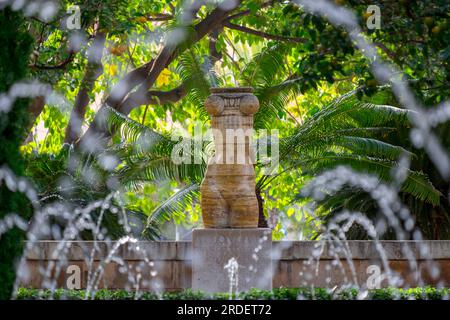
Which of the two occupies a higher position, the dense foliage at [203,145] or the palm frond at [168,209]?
the dense foliage at [203,145]

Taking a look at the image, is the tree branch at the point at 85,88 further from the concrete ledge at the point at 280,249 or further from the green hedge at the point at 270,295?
the green hedge at the point at 270,295

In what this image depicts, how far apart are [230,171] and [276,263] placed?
134 centimetres

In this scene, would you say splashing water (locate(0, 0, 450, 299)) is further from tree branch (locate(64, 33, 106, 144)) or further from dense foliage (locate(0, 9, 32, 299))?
tree branch (locate(64, 33, 106, 144))

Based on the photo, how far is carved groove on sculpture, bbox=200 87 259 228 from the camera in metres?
9.52

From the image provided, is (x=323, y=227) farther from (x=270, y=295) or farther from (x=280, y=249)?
(x=270, y=295)

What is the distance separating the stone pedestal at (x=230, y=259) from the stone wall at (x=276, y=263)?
84 centimetres

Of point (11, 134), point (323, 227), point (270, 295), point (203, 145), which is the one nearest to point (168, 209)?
point (203, 145)

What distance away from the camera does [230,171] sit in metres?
9.54

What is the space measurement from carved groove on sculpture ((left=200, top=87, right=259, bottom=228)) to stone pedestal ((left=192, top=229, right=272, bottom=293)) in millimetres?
183

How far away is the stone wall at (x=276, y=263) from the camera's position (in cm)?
1027
